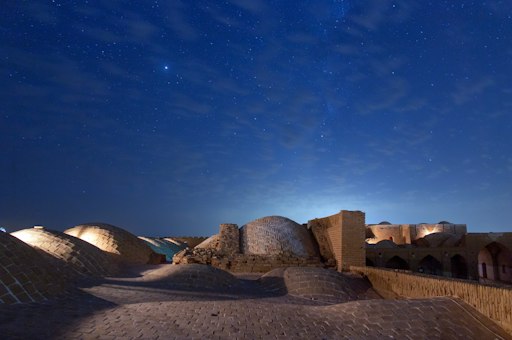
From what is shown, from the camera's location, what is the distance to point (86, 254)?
1431cm

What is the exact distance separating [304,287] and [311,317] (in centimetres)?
458

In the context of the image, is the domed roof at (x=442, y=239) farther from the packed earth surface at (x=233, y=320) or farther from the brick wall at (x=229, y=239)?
the packed earth surface at (x=233, y=320)

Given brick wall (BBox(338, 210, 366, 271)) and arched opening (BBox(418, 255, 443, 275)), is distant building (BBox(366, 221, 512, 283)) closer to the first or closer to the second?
arched opening (BBox(418, 255, 443, 275))

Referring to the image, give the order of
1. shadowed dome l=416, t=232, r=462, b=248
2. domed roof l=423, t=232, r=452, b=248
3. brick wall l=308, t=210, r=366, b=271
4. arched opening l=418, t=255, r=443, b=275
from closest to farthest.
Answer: brick wall l=308, t=210, r=366, b=271 → arched opening l=418, t=255, r=443, b=275 → shadowed dome l=416, t=232, r=462, b=248 → domed roof l=423, t=232, r=452, b=248

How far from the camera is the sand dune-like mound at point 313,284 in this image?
11.1 metres

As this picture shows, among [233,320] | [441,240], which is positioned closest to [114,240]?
[233,320]

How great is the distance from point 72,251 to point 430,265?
2139 centimetres

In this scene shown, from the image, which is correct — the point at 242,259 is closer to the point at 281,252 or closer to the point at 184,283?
the point at 281,252

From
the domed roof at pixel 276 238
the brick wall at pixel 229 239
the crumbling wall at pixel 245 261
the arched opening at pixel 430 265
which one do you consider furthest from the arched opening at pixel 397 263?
the brick wall at pixel 229 239

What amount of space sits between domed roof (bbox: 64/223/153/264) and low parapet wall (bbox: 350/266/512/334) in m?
14.4

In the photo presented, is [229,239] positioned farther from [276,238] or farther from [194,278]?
[194,278]

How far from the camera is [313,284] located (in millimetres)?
11539

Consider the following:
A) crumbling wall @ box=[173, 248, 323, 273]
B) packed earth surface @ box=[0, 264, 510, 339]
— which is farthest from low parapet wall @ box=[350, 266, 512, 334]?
crumbling wall @ box=[173, 248, 323, 273]

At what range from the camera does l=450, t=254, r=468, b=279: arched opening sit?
23100 millimetres
